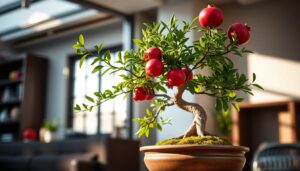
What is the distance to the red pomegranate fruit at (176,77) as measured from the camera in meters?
0.87

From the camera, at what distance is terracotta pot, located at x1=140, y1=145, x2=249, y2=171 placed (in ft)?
2.73

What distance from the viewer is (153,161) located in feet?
2.90

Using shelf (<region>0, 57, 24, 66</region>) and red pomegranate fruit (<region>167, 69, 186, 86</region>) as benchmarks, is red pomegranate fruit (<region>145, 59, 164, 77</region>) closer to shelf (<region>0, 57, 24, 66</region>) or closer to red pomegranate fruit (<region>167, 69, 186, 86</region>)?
red pomegranate fruit (<region>167, 69, 186, 86</region>)

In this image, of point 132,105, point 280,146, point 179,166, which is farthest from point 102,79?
point 179,166

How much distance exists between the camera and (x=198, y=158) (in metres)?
0.83

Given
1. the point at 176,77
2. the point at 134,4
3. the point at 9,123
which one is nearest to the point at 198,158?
the point at 176,77

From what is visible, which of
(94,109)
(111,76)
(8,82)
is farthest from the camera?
(8,82)

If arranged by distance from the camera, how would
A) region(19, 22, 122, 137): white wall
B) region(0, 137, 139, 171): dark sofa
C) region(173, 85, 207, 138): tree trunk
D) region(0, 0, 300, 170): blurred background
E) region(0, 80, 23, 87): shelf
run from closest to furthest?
region(173, 85, 207, 138): tree trunk, region(0, 137, 139, 171): dark sofa, region(0, 0, 300, 170): blurred background, region(19, 22, 122, 137): white wall, region(0, 80, 23, 87): shelf

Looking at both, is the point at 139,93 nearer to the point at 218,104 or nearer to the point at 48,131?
the point at 218,104

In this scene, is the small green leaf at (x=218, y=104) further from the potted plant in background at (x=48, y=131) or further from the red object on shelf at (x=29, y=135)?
the red object on shelf at (x=29, y=135)

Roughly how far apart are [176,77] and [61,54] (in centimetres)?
735

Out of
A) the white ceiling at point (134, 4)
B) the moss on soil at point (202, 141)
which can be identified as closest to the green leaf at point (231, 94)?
the moss on soil at point (202, 141)

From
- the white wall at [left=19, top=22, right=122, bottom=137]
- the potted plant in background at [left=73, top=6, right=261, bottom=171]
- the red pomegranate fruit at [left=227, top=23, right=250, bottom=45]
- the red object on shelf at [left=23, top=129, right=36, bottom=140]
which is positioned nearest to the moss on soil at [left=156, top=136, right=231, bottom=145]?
the potted plant in background at [left=73, top=6, right=261, bottom=171]

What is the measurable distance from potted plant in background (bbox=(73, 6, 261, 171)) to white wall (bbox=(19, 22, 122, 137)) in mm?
6248
